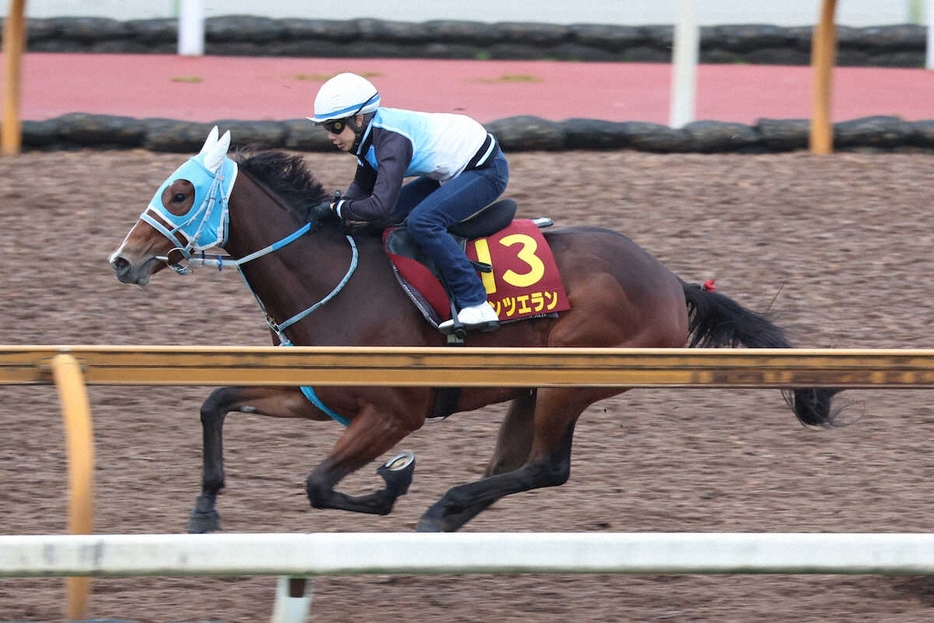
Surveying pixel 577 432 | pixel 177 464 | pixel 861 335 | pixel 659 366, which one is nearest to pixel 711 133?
pixel 861 335

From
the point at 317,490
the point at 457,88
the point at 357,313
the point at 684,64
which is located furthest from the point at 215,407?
the point at 457,88

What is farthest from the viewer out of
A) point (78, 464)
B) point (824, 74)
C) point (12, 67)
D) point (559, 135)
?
point (559, 135)

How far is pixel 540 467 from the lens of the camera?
16.8 feet

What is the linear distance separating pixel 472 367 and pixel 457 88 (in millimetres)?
8542

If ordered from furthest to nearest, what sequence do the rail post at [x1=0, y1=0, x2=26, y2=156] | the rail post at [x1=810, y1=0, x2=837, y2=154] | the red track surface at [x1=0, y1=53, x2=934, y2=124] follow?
the red track surface at [x1=0, y1=53, x2=934, y2=124] → the rail post at [x1=810, y1=0, x2=837, y2=154] → the rail post at [x1=0, y1=0, x2=26, y2=156]

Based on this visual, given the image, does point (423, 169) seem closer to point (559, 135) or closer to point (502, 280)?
point (502, 280)

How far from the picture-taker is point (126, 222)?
8094 mm

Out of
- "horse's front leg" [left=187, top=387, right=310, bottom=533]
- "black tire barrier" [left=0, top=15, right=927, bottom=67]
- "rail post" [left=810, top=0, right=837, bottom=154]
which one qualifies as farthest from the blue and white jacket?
"black tire barrier" [left=0, top=15, right=927, bottom=67]

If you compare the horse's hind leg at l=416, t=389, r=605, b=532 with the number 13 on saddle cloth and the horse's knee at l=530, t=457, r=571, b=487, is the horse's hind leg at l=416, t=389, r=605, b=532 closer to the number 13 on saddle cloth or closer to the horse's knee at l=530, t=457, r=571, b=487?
the horse's knee at l=530, t=457, r=571, b=487

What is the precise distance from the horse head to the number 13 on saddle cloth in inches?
27.2

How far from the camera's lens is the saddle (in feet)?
16.6

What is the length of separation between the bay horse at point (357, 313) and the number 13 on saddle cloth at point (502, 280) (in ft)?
0.22

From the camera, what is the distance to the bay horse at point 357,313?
487cm

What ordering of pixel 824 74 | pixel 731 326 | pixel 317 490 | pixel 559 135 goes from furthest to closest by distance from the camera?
pixel 559 135, pixel 824 74, pixel 731 326, pixel 317 490
